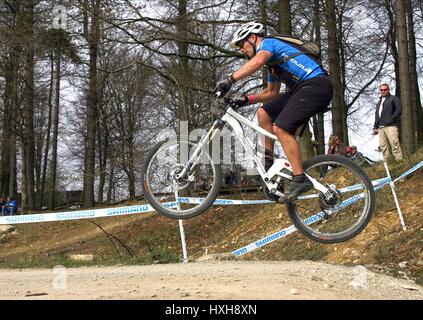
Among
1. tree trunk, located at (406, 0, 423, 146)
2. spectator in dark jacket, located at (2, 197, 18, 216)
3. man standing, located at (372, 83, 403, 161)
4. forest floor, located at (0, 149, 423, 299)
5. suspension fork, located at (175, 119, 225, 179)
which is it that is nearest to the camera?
forest floor, located at (0, 149, 423, 299)

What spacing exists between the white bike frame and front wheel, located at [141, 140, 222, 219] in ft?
0.20

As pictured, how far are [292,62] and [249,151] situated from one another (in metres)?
1.14

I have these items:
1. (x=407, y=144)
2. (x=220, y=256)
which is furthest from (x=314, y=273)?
(x=407, y=144)

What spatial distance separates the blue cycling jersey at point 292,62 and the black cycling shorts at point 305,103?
3.2 inches

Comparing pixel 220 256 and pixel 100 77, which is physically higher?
pixel 100 77

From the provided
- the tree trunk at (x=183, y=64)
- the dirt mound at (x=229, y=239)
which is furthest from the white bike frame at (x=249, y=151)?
the tree trunk at (x=183, y=64)

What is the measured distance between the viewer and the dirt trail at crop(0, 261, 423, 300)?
5277 millimetres

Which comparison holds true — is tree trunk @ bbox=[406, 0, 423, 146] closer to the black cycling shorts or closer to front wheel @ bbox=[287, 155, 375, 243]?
front wheel @ bbox=[287, 155, 375, 243]

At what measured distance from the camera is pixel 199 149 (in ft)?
20.4

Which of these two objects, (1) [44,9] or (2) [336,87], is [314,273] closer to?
(2) [336,87]

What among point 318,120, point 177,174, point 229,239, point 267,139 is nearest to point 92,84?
point 229,239

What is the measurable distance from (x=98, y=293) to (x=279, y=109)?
9.56 feet

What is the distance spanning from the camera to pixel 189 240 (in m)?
16.2

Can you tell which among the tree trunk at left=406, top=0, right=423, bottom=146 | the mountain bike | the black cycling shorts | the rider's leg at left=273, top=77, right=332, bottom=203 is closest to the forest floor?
the mountain bike
